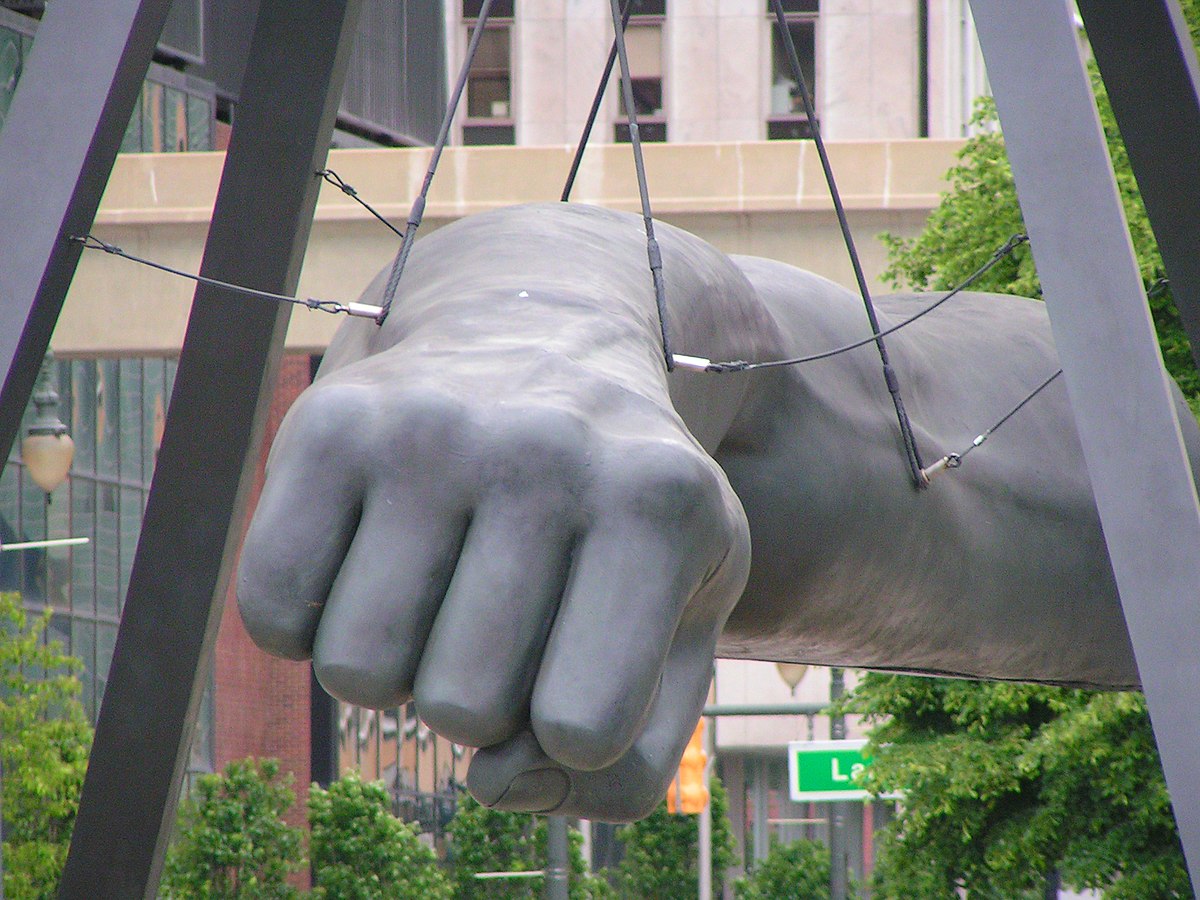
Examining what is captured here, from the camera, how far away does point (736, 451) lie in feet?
13.2

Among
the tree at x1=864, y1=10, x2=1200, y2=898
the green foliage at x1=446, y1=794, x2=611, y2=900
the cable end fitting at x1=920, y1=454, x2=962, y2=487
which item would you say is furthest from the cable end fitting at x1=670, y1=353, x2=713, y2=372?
the green foliage at x1=446, y1=794, x2=611, y2=900

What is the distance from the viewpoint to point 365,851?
30.0m

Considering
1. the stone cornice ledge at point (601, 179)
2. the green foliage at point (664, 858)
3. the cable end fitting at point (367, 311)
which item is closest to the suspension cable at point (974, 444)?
the cable end fitting at point (367, 311)

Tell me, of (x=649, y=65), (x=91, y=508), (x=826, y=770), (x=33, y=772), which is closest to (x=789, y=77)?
(x=649, y=65)

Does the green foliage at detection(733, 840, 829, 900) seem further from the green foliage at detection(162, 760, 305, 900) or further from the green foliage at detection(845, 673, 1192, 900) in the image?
the green foliage at detection(845, 673, 1192, 900)

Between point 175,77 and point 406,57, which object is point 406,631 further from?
point 175,77

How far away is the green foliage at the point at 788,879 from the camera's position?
36562 mm

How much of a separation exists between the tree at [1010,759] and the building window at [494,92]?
30072mm

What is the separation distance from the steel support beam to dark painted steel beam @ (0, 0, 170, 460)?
1652 mm

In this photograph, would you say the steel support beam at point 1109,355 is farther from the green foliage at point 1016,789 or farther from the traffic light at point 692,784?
the traffic light at point 692,784

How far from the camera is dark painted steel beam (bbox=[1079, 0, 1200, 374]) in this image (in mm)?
4176

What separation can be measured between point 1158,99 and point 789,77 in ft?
131

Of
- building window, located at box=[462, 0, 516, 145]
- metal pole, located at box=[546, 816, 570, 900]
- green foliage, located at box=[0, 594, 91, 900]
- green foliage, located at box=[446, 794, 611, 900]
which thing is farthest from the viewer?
building window, located at box=[462, 0, 516, 145]

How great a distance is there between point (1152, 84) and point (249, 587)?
2199mm
